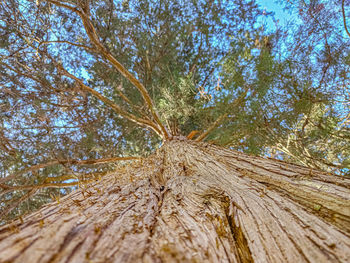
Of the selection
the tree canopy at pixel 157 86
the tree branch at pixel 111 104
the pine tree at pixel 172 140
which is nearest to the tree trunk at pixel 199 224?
the pine tree at pixel 172 140

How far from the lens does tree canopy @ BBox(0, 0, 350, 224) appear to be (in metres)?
3.15

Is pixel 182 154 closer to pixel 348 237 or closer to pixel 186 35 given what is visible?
pixel 348 237

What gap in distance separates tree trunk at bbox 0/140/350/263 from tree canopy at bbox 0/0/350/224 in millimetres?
1818

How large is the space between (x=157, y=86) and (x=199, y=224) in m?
4.26

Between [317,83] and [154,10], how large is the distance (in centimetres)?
381

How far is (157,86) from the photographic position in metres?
4.79

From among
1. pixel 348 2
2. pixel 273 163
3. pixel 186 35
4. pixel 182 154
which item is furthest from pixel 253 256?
pixel 186 35

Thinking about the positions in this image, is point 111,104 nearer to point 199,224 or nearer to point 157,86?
point 157,86

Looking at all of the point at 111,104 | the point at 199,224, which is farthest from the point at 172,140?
the point at 199,224

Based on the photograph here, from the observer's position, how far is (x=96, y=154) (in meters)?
5.39

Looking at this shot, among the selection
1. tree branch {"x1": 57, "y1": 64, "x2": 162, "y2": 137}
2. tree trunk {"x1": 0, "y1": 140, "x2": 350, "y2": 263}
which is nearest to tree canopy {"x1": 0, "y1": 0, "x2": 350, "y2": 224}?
tree branch {"x1": 57, "y1": 64, "x2": 162, "y2": 137}

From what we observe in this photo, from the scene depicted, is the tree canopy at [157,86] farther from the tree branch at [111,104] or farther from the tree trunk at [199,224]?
the tree trunk at [199,224]

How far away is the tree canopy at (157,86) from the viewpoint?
315 centimetres

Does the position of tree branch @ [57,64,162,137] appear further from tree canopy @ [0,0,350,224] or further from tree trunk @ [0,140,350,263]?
tree trunk @ [0,140,350,263]
